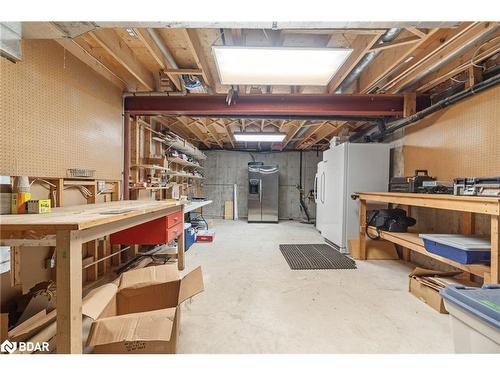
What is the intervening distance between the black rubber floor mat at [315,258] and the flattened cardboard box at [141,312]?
1.79 metres

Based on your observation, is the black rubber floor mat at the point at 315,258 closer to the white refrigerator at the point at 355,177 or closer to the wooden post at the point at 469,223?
the white refrigerator at the point at 355,177

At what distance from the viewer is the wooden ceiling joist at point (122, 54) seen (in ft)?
6.58

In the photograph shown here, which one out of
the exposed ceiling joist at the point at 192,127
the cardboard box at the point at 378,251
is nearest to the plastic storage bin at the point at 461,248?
the cardboard box at the point at 378,251

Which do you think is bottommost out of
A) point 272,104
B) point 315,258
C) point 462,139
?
point 315,258

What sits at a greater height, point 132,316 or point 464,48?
point 464,48

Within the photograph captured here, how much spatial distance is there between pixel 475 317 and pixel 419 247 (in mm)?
1560

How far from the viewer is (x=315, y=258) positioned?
3494 mm

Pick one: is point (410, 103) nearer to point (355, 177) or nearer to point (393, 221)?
point (355, 177)

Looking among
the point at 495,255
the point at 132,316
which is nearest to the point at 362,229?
the point at 495,255

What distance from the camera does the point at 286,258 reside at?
3480 millimetres

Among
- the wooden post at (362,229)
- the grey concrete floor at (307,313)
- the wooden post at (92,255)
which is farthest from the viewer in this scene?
the wooden post at (362,229)

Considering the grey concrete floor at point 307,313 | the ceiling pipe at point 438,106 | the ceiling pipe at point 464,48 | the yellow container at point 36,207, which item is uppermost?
the ceiling pipe at point 464,48

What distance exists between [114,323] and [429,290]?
2.48m

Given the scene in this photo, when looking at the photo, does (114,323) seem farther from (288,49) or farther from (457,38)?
(457,38)
